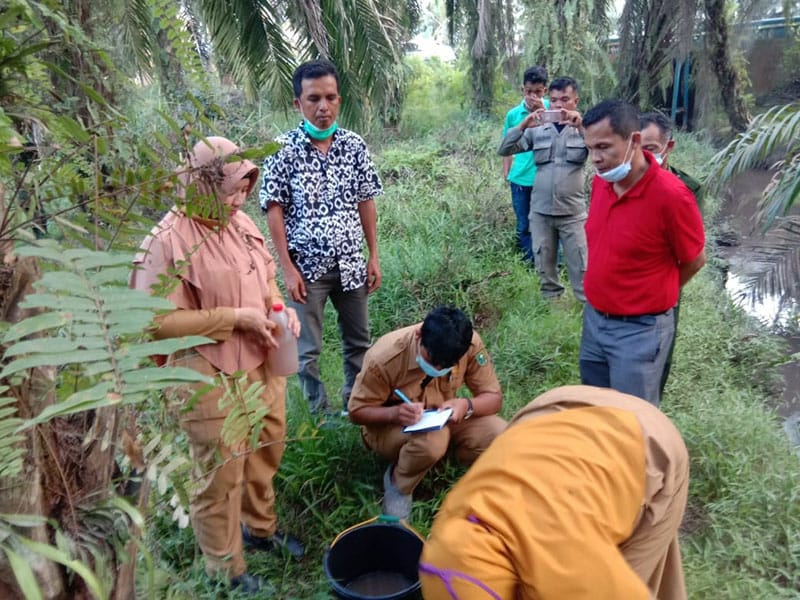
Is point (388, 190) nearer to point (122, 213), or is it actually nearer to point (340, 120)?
point (340, 120)

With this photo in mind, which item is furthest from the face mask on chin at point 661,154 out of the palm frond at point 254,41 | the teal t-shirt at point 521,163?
the palm frond at point 254,41

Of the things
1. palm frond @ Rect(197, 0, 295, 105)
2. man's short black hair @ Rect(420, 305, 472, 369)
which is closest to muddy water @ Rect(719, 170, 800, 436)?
man's short black hair @ Rect(420, 305, 472, 369)

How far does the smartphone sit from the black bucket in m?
2.99

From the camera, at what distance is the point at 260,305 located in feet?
7.04

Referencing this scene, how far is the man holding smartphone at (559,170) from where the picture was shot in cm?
412

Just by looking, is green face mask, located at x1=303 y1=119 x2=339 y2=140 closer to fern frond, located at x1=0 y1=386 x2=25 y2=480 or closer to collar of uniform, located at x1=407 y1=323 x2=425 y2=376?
collar of uniform, located at x1=407 y1=323 x2=425 y2=376

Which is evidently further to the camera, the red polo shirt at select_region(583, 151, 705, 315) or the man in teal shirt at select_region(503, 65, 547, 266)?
the man in teal shirt at select_region(503, 65, 547, 266)

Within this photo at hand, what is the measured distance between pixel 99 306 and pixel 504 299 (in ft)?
12.8

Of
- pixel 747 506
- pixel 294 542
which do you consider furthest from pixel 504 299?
pixel 294 542

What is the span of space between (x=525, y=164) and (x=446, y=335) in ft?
9.65

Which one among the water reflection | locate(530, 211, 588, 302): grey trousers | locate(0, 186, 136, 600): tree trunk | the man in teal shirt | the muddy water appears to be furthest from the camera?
the man in teal shirt

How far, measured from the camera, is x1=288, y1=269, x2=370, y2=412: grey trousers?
9.96 feet

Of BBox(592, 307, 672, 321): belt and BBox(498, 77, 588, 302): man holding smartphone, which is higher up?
BBox(498, 77, 588, 302): man holding smartphone

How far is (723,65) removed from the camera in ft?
29.3
